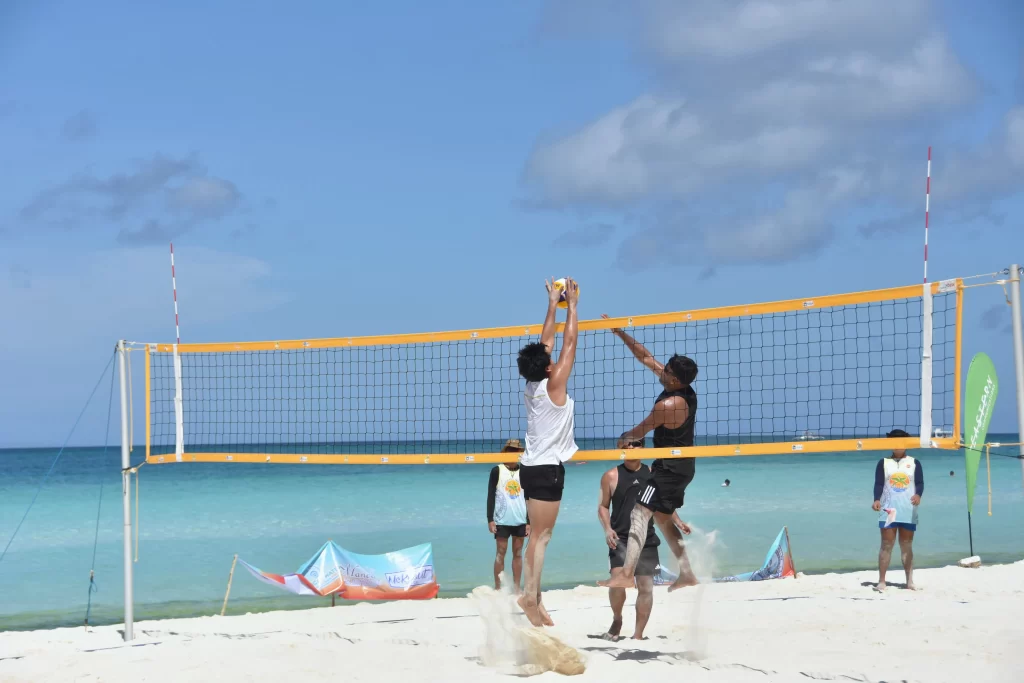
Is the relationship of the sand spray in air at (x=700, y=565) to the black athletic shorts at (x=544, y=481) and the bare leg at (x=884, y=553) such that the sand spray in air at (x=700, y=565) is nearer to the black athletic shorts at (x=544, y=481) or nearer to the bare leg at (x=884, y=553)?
the black athletic shorts at (x=544, y=481)

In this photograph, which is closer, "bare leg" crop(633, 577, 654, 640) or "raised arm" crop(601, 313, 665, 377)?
"raised arm" crop(601, 313, 665, 377)

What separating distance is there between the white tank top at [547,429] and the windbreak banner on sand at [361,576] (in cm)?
486

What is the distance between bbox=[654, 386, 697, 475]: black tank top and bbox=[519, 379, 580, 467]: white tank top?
72 cm

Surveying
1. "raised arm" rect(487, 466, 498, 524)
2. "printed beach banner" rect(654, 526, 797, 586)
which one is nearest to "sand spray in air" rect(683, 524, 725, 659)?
"raised arm" rect(487, 466, 498, 524)

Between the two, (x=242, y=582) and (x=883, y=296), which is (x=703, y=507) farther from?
(x=883, y=296)

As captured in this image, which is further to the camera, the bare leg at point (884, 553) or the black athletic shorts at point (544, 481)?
the bare leg at point (884, 553)

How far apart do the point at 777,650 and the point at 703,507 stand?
16.6 metres

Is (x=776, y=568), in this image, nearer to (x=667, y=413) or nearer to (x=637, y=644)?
(x=637, y=644)

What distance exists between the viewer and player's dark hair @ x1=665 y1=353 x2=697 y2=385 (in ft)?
20.0

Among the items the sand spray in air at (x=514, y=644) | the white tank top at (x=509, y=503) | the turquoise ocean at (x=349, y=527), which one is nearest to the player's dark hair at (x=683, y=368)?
the sand spray in air at (x=514, y=644)

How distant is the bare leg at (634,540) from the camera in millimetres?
6332

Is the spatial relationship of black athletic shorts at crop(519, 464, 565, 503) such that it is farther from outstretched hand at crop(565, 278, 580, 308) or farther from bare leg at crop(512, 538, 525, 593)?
bare leg at crop(512, 538, 525, 593)

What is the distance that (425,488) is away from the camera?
31969 mm

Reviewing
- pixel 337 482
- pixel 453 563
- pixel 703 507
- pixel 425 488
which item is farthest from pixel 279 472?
pixel 453 563
